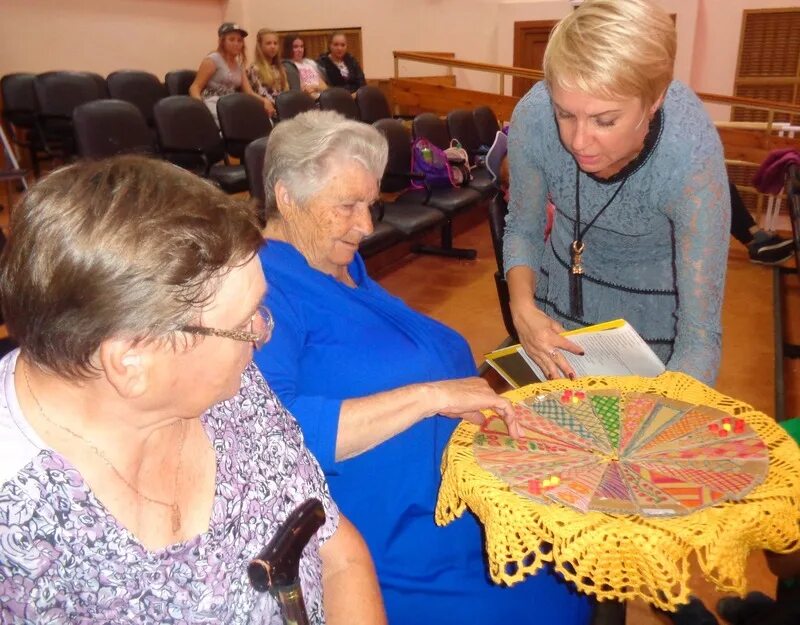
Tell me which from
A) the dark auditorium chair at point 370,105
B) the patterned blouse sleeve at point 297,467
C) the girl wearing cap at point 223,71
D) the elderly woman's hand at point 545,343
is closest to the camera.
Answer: the patterned blouse sleeve at point 297,467

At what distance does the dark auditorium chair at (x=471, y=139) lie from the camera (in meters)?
6.14

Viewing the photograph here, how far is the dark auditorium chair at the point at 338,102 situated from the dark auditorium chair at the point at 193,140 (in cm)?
127

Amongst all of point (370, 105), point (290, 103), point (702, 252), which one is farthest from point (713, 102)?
point (702, 252)

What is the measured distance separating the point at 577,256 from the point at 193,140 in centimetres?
410

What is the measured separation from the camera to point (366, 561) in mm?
1175

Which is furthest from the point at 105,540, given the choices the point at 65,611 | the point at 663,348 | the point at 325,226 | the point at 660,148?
the point at 663,348

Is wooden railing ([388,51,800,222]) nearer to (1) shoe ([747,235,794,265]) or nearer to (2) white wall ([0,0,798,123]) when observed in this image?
(2) white wall ([0,0,798,123])

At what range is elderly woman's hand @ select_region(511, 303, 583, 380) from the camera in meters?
1.59

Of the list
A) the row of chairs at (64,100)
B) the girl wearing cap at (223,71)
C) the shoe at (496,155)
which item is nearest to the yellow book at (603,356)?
the shoe at (496,155)

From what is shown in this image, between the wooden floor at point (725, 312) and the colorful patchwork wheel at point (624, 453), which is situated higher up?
the colorful patchwork wheel at point (624, 453)

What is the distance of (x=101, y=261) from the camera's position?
0.77 metres

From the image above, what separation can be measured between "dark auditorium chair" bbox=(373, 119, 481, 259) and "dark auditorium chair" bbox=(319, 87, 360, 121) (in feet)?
3.61

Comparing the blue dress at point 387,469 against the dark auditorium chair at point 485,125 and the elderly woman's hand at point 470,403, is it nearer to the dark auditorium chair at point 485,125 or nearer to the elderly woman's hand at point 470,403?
the elderly woman's hand at point 470,403

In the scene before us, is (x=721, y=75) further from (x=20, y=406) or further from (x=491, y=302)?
(x=20, y=406)
